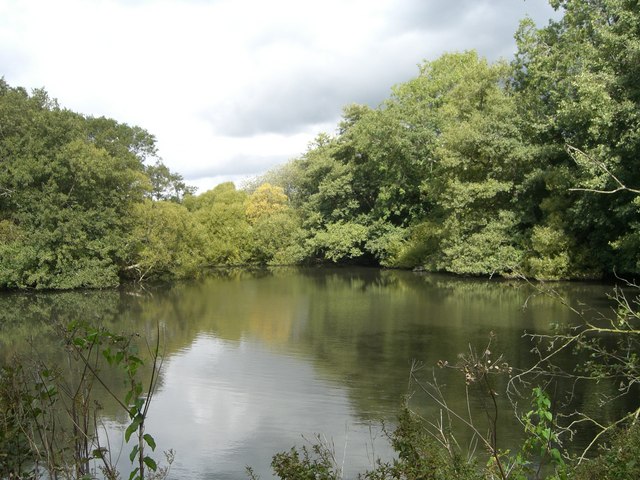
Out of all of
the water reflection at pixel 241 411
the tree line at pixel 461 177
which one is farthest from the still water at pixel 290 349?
the tree line at pixel 461 177

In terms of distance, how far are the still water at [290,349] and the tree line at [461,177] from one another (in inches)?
76.3

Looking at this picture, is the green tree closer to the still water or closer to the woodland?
the woodland

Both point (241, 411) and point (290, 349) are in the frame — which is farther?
point (290, 349)

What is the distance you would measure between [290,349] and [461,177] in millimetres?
17401

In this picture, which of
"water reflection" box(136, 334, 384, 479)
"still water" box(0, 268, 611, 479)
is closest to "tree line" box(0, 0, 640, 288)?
"still water" box(0, 268, 611, 479)

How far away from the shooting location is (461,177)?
27344 mm

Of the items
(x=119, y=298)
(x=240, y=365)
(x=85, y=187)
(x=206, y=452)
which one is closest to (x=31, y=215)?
(x=85, y=187)

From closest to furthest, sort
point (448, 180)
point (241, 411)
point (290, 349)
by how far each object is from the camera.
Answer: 1. point (241, 411)
2. point (290, 349)
3. point (448, 180)

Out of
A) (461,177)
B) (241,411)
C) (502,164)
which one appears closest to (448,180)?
(461,177)

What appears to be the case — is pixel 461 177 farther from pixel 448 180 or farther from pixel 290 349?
pixel 290 349

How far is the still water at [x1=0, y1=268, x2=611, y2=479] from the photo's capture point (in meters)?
7.21

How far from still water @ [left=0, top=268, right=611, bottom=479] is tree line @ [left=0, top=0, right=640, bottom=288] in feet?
6.36

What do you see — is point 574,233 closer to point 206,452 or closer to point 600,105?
point 600,105

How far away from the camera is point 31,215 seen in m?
22.7
